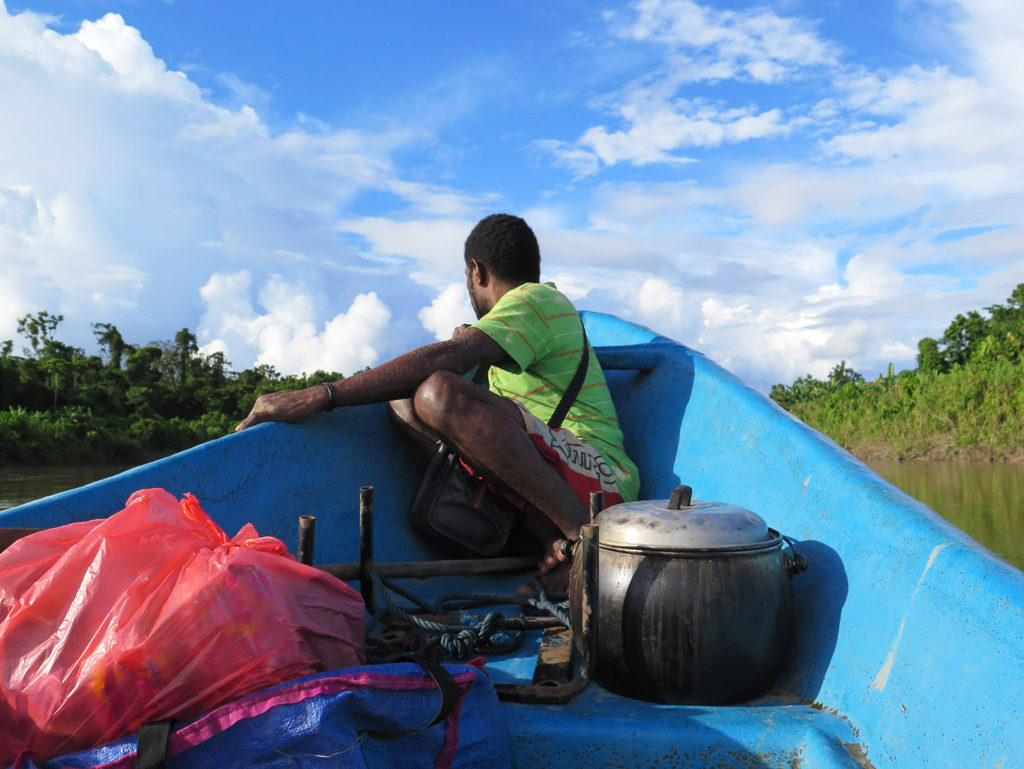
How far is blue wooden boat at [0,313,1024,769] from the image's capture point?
95cm

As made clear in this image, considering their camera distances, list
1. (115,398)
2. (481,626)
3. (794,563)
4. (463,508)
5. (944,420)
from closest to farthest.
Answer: (794,563) → (481,626) → (463,508) → (944,420) → (115,398)

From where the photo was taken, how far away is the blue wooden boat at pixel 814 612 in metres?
0.95

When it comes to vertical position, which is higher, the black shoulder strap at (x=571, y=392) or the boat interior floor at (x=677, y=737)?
the black shoulder strap at (x=571, y=392)

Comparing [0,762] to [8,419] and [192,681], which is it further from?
[8,419]

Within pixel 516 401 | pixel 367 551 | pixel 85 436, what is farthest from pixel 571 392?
pixel 85 436

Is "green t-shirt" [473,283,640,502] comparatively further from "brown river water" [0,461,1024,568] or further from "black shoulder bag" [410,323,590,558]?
"brown river water" [0,461,1024,568]

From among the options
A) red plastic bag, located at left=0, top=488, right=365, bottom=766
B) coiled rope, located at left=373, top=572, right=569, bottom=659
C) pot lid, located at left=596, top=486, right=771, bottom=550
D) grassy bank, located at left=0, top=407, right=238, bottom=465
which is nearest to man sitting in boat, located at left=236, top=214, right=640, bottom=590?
coiled rope, located at left=373, top=572, right=569, bottom=659

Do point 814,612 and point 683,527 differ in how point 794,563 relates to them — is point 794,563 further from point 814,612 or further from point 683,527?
point 683,527

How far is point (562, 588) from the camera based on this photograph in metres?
1.70

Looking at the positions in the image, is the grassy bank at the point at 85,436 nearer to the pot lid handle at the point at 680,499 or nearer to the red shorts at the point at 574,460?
Result: the red shorts at the point at 574,460

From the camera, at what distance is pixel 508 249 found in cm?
226

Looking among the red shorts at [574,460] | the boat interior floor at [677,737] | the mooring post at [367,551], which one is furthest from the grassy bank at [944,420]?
the boat interior floor at [677,737]

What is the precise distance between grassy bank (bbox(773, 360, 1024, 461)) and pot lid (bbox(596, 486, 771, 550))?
8.73 meters

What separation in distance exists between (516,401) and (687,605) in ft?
2.80
